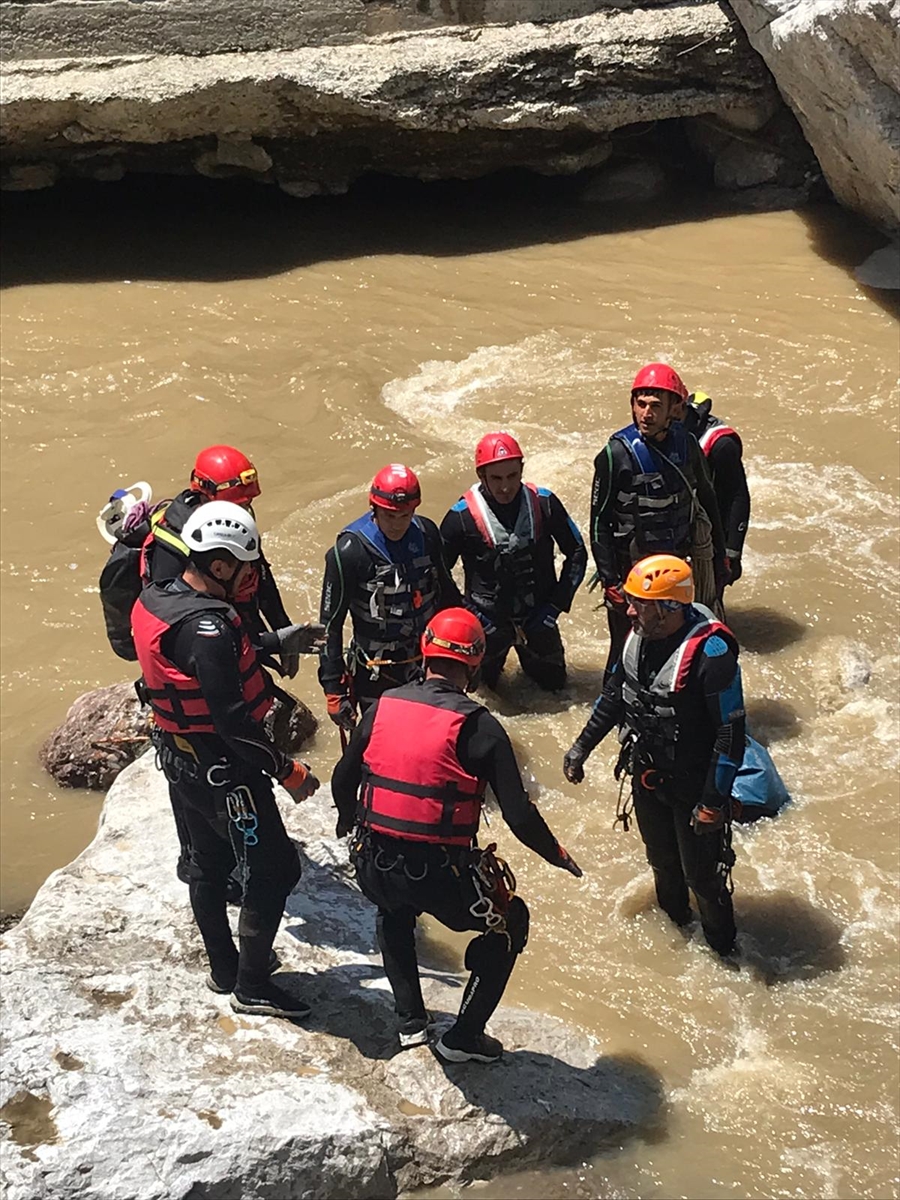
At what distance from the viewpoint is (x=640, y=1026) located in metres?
4.82

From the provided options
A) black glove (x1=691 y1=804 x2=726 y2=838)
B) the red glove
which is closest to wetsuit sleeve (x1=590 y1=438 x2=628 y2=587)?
black glove (x1=691 y1=804 x2=726 y2=838)

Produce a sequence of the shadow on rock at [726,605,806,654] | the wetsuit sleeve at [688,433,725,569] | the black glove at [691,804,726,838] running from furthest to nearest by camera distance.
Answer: the shadow on rock at [726,605,806,654], the wetsuit sleeve at [688,433,725,569], the black glove at [691,804,726,838]

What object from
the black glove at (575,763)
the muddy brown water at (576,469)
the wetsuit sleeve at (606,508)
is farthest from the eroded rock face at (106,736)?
the black glove at (575,763)

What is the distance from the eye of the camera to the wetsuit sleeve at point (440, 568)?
560 cm

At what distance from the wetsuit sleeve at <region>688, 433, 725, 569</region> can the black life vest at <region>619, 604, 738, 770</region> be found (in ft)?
5.20

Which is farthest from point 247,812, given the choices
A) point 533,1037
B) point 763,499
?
point 763,499

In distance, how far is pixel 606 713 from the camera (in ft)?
15.9

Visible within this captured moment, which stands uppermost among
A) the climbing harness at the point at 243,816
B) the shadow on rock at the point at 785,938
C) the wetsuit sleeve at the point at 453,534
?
the wetsuit sleeve at the point at 453,534

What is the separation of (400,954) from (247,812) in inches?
27.1

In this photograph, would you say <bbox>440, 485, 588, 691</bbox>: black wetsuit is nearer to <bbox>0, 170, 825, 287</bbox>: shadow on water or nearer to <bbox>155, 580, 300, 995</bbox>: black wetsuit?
<bbox>155, 580, 300, 995</bbox>: black wetsuit

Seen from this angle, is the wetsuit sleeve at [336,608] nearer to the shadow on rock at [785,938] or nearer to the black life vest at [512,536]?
the black life vest at [512,536]

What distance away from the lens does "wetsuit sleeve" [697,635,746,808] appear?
14.6 ft

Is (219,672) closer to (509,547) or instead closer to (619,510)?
(509,547)

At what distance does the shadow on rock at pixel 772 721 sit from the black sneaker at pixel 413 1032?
2.86 meters
